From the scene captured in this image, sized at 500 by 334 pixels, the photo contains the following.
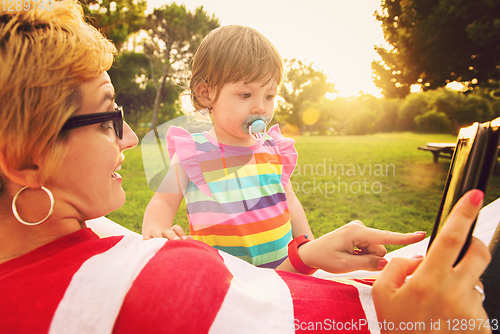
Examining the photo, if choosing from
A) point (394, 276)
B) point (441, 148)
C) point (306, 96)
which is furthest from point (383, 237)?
point (306, 96)

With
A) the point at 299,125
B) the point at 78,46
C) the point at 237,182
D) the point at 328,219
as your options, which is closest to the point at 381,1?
the point at 328,219

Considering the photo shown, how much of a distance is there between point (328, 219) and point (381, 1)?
9259mm

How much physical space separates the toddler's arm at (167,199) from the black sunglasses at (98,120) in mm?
707

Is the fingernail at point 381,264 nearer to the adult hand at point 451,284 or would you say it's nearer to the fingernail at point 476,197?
the adult hand at point 451,284

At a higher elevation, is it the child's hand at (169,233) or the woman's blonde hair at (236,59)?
the woman's blonde hair at (236,59)

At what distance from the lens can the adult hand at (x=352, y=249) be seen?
1.14m

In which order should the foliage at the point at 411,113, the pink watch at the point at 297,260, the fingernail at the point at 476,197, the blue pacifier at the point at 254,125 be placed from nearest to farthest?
the fingernail at the point at 476,197
the pink watch at the point at 297,260
the blue pacifier at the point at 254,125
the foliage at the point at 411,113

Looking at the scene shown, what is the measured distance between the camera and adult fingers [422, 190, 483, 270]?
674mm

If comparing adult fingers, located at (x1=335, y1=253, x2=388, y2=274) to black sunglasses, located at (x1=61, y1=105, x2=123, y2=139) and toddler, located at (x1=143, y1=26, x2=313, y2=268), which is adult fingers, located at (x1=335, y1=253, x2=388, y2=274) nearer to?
toddler, located at (x1=143, y1=26, x2=313, y2=268)

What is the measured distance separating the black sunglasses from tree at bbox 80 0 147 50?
11.2m

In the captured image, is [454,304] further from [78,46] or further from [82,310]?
[78,46]

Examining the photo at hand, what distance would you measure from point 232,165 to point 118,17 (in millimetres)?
13427

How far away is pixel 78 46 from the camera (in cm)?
91

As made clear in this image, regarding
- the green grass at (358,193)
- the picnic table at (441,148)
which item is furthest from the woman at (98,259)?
the picnic table at (441,148)
